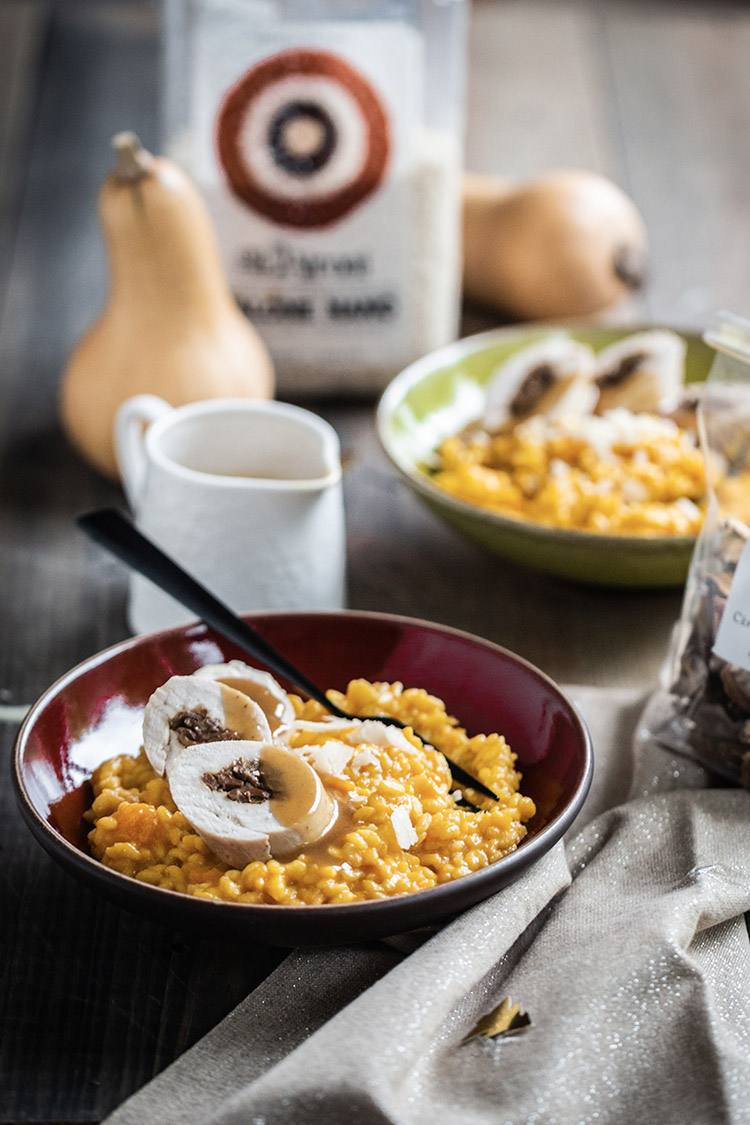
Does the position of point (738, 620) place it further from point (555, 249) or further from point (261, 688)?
point (555, 249)

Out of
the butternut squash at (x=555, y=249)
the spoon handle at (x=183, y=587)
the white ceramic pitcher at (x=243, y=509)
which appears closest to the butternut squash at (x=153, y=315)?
the white ceramic pitcher at (x=243, y=509)

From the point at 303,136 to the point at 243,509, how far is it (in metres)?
0.70

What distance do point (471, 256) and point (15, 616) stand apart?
1.01 metres

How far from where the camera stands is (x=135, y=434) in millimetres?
1319

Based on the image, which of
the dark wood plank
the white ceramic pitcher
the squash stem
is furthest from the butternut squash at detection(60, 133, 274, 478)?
the white ceramic pitcher

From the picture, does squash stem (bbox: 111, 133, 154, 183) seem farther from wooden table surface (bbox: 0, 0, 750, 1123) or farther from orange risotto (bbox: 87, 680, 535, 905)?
orange risotto (bbox: 87, 680, 535, 905)

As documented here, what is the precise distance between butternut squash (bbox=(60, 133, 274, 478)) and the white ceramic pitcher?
222 mm

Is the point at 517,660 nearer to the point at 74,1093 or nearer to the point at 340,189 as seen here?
the point at 74,1093

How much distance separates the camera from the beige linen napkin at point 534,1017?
72 centimetres

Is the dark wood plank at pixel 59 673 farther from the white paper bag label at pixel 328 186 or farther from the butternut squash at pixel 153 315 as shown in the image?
the white paper bag label at pixel 328 186

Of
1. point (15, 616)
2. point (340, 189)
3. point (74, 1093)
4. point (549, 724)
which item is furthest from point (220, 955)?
point (340, 189)

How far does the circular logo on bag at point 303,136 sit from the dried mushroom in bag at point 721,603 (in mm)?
763

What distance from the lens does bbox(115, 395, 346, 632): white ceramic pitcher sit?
1158 millimetres

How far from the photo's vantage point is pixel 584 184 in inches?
78.2
